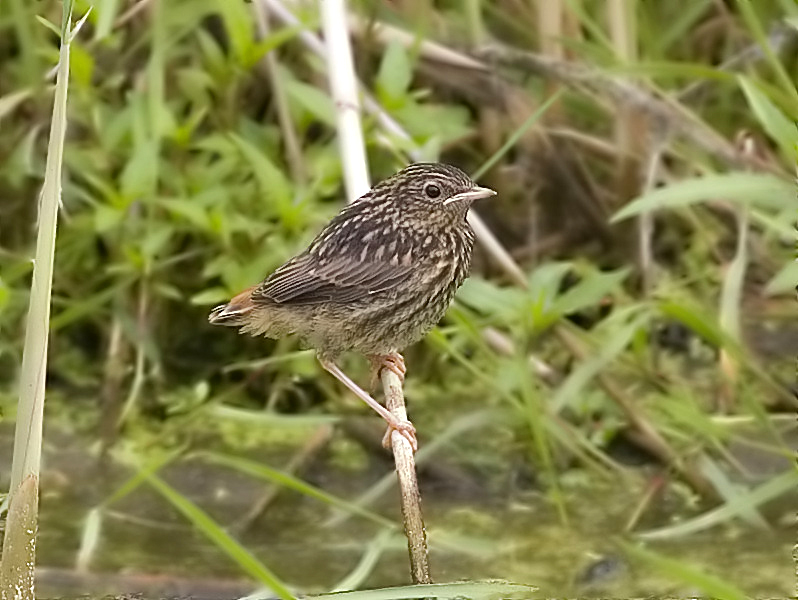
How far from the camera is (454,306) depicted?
301 centimetres

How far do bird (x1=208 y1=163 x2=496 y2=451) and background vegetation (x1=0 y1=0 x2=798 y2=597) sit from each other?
1.00 metres

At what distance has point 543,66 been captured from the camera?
3.71 metres

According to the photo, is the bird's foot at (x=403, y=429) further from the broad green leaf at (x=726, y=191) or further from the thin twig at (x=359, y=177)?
the broad green leaf at (x=726, y=191)

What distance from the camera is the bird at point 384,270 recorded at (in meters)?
1.85

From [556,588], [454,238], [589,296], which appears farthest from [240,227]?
[454,238]

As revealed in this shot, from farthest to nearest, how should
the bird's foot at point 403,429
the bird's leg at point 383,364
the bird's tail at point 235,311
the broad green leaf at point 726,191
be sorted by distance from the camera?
the broad green leaf at point 726,191
the bird's leg at point 383,364
the bird's foot at point 403,429
the bird's tail at point 235,311

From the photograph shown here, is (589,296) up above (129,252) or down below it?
below

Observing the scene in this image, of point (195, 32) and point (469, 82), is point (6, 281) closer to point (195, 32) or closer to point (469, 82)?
point (195, 32)

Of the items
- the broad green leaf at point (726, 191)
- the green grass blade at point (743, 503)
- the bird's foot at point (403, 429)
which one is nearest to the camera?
the bird's foot at point (403, 429)

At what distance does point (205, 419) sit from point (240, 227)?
0.65m

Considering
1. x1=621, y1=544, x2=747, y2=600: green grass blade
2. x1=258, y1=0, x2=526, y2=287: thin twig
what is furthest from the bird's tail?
x1=258, y1=0, x2=526, y2=287: thin twig

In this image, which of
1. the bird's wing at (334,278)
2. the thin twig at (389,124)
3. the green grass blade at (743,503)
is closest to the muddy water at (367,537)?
the green grass blade at (743,503)

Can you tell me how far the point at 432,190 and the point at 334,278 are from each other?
7.9 inches

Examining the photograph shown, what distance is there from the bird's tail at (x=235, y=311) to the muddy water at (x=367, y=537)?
1189 mm
